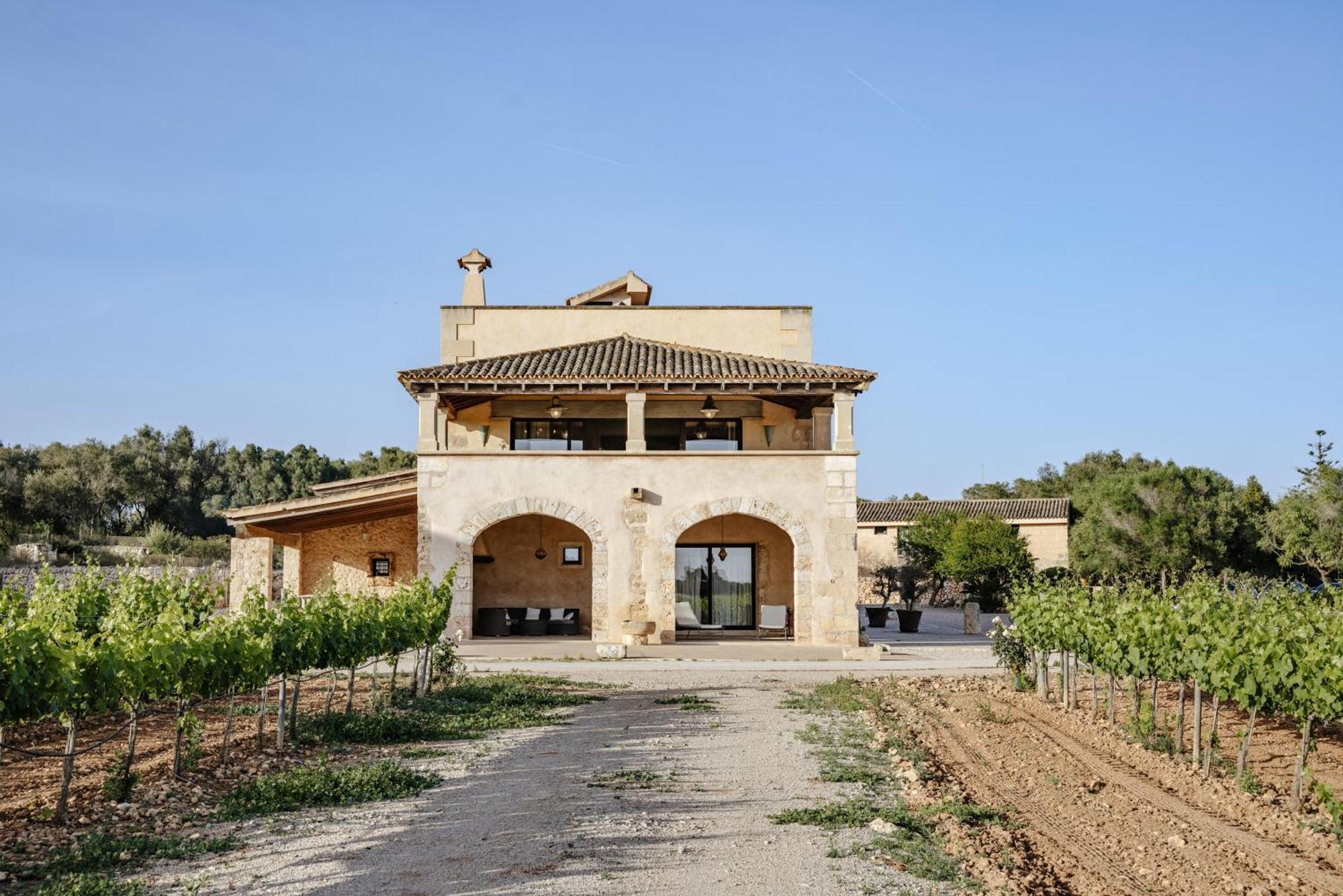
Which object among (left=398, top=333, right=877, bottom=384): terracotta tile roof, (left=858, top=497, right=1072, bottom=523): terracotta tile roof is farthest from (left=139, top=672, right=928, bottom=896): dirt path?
(left=858, top=497, right=1072, bottom=523): terracotta tile roof

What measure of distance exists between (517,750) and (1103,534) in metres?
31.2

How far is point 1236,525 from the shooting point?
114 ft

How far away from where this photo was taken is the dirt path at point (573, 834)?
524 cm

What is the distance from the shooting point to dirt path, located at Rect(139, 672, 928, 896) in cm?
524

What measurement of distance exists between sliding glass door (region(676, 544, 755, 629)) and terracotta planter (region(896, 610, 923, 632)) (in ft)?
14.9

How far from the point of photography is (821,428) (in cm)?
1956

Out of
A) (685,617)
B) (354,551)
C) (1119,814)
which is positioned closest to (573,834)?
(1119,814)

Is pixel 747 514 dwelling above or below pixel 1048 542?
above

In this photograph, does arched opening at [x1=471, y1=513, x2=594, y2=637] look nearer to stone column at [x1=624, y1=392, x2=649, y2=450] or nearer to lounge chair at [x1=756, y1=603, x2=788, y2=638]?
stone column at [x1=624, y1=392, x2=649, y2=450]

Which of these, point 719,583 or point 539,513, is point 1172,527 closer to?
point 719,583

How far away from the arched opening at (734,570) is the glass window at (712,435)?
4.35 feet

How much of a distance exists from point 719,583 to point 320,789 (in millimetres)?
14658

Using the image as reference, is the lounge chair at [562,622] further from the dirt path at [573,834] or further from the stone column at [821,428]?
the dirt path at [573,834]

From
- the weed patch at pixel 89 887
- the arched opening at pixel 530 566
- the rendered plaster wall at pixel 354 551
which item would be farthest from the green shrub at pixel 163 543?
the weed patch at pixel 89 887
